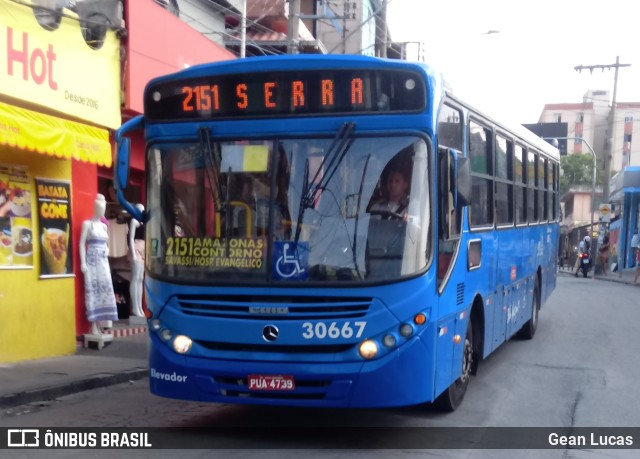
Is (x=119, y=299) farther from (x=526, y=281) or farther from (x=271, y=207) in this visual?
(x=271, y=207)

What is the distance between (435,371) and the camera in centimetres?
654

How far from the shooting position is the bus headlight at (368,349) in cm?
617

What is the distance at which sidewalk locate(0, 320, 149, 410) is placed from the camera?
8.66m

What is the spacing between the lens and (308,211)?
6324mm

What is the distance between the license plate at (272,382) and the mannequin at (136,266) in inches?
302

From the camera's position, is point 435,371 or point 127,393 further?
point 127,393

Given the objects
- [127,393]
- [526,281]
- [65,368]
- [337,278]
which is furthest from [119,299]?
[337,278]

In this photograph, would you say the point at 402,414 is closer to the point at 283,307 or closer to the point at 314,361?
the point at 314,361

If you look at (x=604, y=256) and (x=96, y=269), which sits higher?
(x=96, y=269)

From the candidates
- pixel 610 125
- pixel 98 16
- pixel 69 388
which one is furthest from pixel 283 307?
pixel 610 125

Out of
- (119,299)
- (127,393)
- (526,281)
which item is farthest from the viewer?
(119,299)

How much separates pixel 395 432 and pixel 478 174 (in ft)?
9.37

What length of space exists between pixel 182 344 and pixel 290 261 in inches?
44.7

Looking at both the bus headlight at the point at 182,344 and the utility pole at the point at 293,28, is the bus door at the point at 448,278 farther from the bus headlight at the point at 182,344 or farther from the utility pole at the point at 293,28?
the utility pole at the point at 293,28
